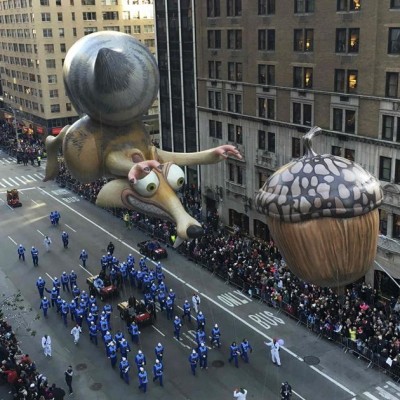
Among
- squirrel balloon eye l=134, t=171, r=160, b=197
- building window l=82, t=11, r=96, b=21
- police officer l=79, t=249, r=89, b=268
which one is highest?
building window l=82, t=11, r=96, b=21

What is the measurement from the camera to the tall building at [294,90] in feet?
112

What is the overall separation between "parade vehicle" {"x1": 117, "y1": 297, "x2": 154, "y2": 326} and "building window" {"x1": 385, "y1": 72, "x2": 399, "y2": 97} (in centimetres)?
1796

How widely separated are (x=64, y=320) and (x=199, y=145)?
23465 millimetres

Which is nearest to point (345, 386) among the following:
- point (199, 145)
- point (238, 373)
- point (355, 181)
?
point (238, 373)

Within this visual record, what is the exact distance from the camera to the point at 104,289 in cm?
3622

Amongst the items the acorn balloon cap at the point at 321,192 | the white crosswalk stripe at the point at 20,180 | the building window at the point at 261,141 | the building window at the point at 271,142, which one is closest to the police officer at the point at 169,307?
the building window at the point at 271,142

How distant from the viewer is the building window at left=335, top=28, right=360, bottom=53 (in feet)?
116

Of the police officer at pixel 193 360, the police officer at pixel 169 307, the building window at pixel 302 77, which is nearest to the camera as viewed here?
the police officer at pixel 193 360

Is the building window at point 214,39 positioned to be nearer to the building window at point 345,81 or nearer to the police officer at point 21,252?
the building window at point 345,81

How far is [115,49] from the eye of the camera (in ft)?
45.0

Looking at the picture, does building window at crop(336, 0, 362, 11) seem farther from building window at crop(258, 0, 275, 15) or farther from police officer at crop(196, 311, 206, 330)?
police officer at crop(196, 311, 206, 330)

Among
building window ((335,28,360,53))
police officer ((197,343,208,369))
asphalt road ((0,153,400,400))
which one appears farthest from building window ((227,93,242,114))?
police officer ((197,343,208,369))

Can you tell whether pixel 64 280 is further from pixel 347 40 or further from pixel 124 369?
pixel 347 40

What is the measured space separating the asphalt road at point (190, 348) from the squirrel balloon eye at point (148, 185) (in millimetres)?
14653
